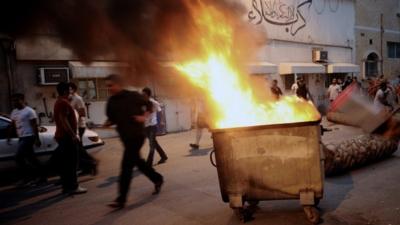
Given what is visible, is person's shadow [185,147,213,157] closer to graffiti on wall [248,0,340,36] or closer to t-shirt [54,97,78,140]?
t-shirt [54,97,78,140]

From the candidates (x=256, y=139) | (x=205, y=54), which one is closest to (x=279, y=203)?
(x=256, y=139)

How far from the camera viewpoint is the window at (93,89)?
11202 millimetres

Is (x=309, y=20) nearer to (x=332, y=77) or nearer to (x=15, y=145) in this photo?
(x=332, y=77)

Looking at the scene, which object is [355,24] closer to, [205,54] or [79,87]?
[79,87]

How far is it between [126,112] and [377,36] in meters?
20.6

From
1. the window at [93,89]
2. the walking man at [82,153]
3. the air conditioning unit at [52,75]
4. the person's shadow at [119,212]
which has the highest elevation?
the air conditioning unit at [52,75]

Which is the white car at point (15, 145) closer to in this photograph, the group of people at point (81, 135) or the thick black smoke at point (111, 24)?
the group of people at point (81, 135)

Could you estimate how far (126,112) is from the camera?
496 cm

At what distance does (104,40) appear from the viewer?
4320 mm

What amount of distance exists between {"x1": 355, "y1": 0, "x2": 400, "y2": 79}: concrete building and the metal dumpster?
1877 cm

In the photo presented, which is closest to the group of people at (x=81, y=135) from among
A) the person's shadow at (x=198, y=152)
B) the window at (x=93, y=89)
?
the person's shadow at (x=198, y=152)

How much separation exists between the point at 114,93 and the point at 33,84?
6.31m

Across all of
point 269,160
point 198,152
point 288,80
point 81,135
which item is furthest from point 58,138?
point 288,80

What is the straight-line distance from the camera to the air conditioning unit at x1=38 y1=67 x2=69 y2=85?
10.3 meters
